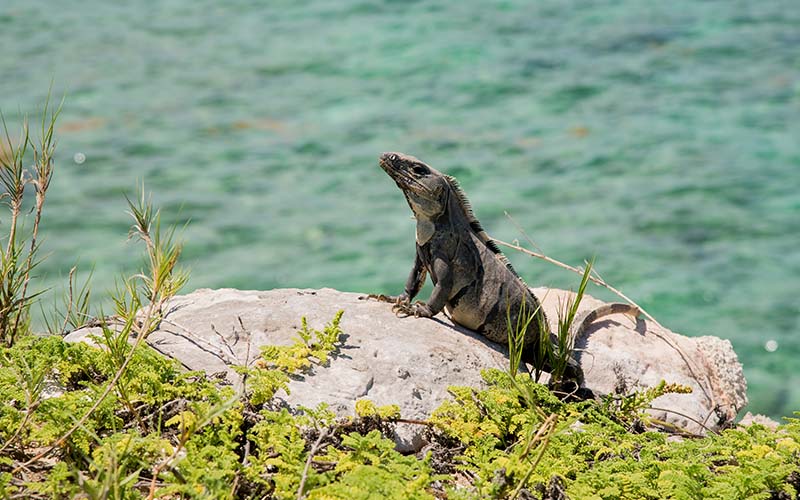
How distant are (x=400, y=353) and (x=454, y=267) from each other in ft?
2.26

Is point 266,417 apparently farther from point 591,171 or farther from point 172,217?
point 591,171

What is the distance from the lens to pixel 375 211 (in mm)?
11227

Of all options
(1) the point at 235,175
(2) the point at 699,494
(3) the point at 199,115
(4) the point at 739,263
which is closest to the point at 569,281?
(4) the point at 739,263

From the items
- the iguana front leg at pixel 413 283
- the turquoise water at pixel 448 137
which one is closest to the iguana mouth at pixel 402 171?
the iguana front leg at pixel 413 283

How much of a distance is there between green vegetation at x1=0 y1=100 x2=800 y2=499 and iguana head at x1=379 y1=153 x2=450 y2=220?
0.89m

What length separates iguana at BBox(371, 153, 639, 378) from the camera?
192 inches

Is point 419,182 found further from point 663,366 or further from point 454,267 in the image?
point 663,366

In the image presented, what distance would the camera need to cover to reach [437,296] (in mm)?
4891

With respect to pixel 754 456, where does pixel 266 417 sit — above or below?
above

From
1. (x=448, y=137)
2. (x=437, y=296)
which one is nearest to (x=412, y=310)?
(x=437, y=296)

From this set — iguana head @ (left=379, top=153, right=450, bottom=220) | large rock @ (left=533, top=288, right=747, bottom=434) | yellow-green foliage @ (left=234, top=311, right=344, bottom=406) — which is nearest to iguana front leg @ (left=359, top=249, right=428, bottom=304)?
iguana head @ (left=379, top=153, right=450, bottom=220)

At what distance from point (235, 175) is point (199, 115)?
6.56 feet

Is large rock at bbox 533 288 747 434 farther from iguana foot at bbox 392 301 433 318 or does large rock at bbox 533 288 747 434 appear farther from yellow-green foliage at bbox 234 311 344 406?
yellow-green foliage at bbox 234 311 344 406

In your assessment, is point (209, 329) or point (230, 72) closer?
point (209, 329)
